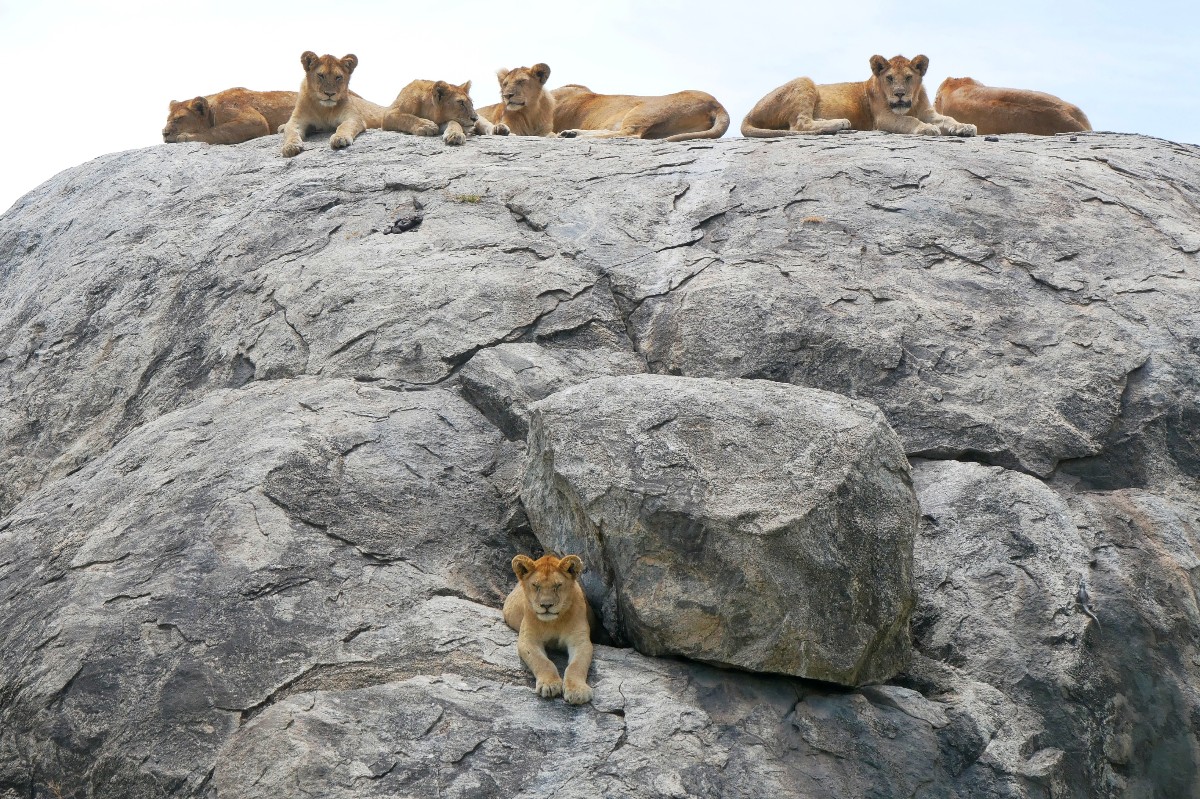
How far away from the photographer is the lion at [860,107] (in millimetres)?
15062

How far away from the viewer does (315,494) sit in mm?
8281

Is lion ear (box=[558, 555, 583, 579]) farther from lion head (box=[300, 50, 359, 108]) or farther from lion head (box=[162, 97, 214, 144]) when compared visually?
lion head (box=[162, 97, 214, 144])

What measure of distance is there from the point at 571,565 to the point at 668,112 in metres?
10.1

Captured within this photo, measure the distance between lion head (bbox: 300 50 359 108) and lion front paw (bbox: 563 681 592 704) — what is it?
387 inches

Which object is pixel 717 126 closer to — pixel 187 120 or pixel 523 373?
pixel 187 120

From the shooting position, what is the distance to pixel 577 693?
7004mm

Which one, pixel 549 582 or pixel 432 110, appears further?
pixel 432 110

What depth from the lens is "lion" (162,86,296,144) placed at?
52.1 ft

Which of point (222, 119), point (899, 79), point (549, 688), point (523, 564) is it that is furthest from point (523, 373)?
point (222, 119)

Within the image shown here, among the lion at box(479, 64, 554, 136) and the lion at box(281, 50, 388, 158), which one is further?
the lion at box(479, 64, 554, 136)

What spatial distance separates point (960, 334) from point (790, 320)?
136cm

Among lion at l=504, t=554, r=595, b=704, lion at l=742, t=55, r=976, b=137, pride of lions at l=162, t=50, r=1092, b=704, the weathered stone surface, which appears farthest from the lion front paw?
lion at l=742, t=55, r=976, b=137

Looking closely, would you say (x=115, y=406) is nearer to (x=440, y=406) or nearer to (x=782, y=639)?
(x=440, y=406)

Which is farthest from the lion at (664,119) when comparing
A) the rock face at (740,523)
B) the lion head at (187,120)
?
the rock face at (740,523)
